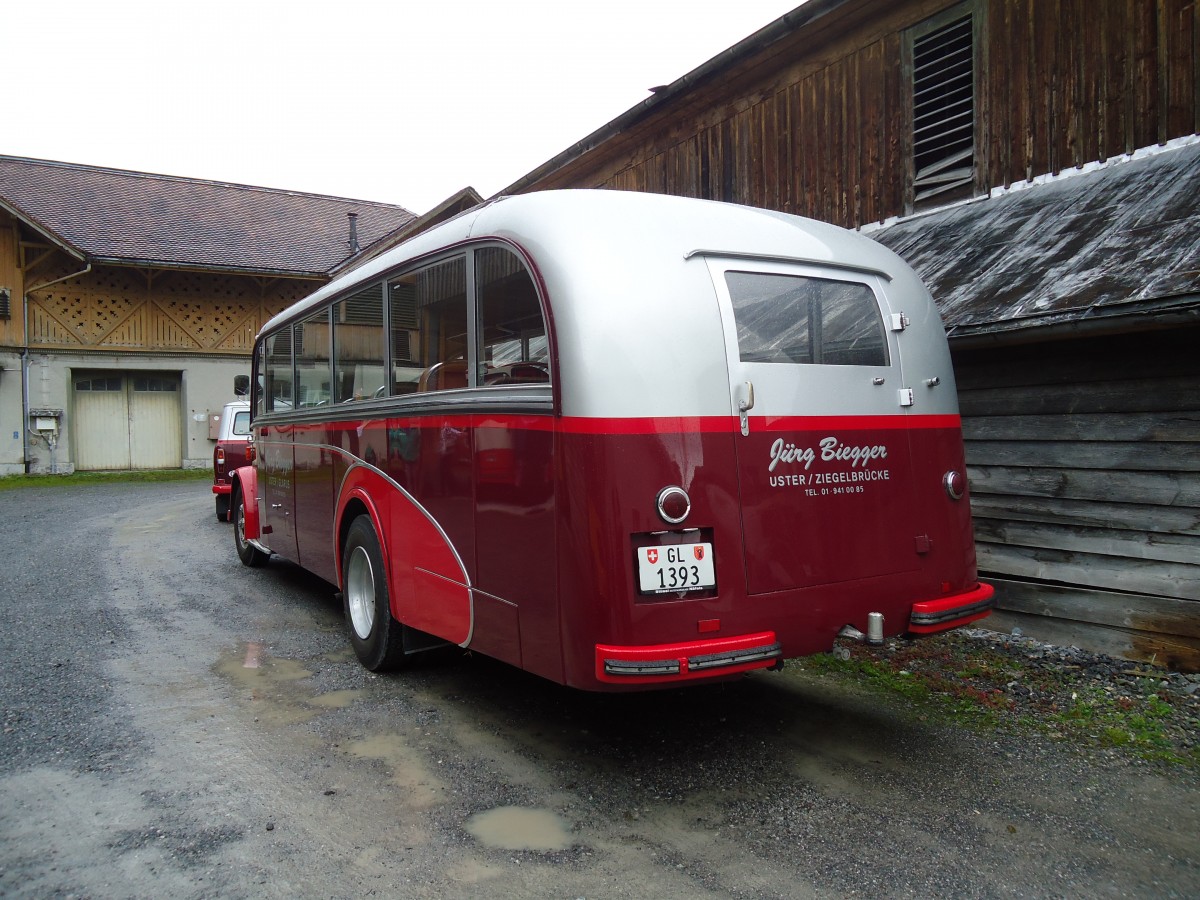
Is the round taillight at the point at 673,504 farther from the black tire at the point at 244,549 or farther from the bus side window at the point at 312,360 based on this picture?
the black tire at the point at 244,549

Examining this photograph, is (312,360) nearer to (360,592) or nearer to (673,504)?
(360,592)

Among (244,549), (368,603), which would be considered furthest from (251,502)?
(368,603)

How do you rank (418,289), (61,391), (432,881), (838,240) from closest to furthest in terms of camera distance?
(432,881) → (838,240) → (418,289) → (61,391)

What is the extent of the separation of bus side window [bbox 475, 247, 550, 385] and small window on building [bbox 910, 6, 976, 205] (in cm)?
570

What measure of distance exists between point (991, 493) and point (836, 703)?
8.00ft

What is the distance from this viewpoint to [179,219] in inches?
1083

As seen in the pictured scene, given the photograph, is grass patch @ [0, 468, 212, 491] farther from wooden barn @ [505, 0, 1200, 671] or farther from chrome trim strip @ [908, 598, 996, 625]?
chrome trim strip @ [908, 598, 996, 625]

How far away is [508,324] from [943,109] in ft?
20.5

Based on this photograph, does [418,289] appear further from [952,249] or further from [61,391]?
[61,391]

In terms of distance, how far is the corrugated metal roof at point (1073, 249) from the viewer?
5.10m

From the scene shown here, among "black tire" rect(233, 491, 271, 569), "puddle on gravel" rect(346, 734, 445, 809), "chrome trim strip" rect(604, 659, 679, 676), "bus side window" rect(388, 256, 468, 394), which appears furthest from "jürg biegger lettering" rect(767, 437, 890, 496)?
"black tire" rect(233, 491, 271, 569)

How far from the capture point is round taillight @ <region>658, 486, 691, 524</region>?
360 cm

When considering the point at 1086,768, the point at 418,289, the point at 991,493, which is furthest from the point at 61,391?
the point at 1086,768

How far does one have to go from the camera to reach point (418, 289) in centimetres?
507
